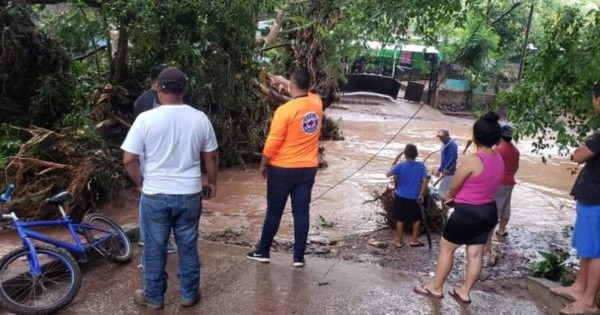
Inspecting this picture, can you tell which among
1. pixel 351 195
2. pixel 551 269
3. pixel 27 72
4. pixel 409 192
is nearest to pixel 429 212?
pixel 409 192

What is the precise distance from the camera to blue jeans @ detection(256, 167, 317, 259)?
4.61m

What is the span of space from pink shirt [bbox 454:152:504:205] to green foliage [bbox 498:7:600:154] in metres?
1.48

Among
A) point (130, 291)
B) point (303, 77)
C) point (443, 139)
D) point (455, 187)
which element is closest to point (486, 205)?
point (455, 187)

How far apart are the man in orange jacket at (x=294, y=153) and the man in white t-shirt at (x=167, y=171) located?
86 centimetres

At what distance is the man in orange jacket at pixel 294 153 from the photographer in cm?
452

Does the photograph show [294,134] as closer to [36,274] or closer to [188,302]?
[188,302]

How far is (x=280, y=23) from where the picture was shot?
11969 millimetres

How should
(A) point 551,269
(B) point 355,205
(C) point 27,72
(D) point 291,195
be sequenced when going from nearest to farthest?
(D) point 291,195 < (A) point 551,269 < (C) point 27,72 < (B) point 355,205

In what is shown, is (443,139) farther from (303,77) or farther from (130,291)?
(130,291)

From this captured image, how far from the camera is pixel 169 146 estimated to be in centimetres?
358

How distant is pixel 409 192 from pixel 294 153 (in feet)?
7.74

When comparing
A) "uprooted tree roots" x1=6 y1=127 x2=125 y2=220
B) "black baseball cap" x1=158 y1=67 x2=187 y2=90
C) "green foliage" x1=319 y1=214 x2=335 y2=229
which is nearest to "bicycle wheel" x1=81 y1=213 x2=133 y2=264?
"black baseball cap" x1=158 y1=67 x2=187 y2=90

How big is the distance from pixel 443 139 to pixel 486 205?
3756mm

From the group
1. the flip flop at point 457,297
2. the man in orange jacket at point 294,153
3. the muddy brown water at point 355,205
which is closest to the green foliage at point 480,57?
the muddy brown water at point 355,205
